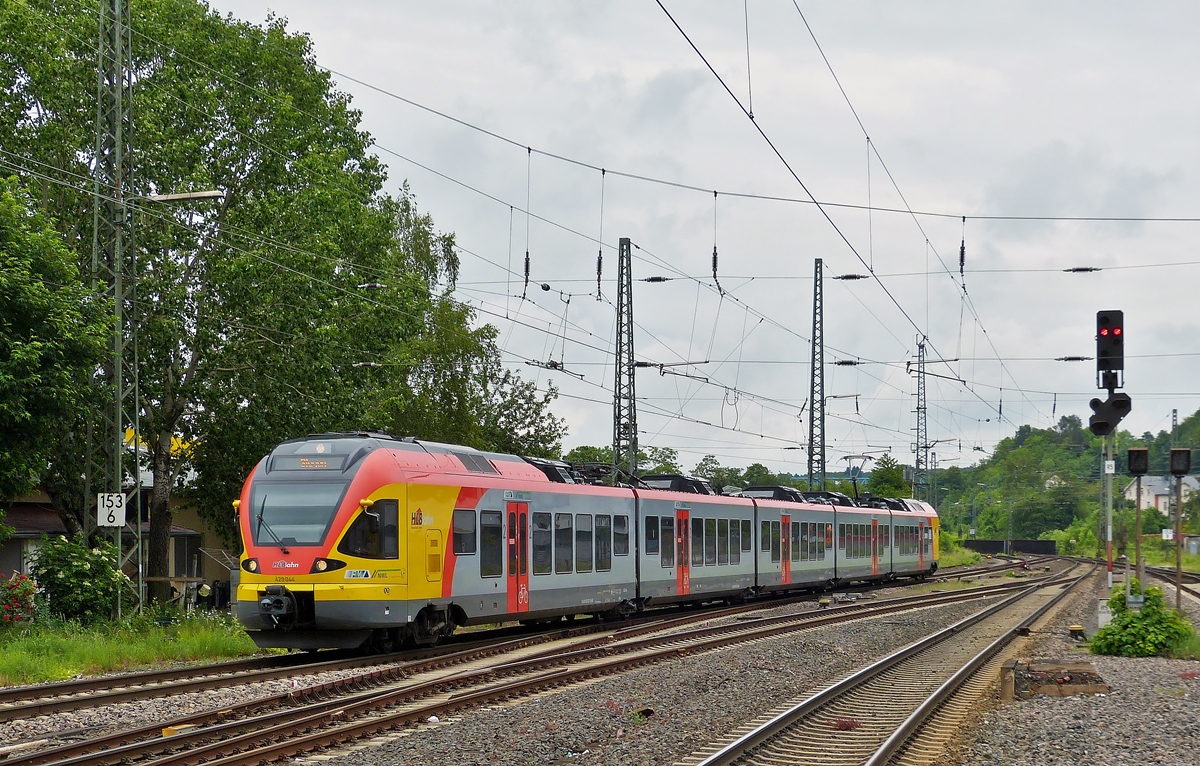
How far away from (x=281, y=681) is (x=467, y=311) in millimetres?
44859

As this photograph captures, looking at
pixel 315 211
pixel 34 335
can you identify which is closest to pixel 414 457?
pixel 34 335

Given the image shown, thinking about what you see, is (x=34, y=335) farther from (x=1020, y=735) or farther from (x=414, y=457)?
(x=1020, y=735)

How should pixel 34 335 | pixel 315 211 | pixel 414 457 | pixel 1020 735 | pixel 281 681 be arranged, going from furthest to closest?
pixel 315 211
pixel 34 335
pixel 414 457
pixel 281 681
pixel 1020 735

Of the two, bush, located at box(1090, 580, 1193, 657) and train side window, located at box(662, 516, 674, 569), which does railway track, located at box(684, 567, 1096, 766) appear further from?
train side window, located at box(662, 516, 674, 569)

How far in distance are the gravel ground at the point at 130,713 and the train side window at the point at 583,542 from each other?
8908 millimetres

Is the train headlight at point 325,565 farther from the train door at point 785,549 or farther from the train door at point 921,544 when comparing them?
the train door at point 921,544

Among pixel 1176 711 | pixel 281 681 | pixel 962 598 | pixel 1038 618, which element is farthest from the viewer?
pixel 962 598

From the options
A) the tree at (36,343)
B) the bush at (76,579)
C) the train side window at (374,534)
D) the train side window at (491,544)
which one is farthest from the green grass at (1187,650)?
the tree at (36,343)

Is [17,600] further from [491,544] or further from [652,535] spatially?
[652,535]

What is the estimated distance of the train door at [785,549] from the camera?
115ft

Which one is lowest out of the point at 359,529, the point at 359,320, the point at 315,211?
the point at 359,529

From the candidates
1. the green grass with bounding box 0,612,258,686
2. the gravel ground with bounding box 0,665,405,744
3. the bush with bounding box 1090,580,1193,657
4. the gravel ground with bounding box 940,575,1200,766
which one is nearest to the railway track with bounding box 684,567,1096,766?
the gravel ground with bounding box 940,575,1200,766

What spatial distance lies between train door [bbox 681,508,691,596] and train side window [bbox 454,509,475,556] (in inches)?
372

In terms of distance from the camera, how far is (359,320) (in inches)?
1270
